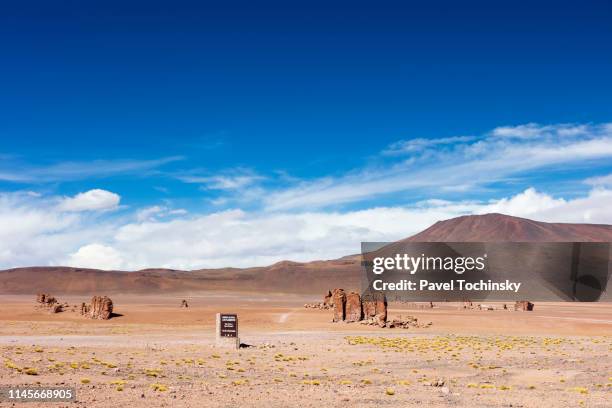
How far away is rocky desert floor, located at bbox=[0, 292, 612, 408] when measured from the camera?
18.2 m

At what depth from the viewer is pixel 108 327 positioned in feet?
161

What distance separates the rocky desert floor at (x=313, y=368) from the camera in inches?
718

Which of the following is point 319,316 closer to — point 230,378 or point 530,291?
point 230,378

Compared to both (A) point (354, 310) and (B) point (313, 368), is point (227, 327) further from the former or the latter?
(A) point (354, 310)

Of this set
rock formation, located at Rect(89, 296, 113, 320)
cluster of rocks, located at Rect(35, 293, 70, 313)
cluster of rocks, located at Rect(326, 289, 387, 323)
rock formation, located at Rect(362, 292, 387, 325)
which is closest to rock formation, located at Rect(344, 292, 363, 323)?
cluster of rocks, located at Rect(326, 289, 387, 323)

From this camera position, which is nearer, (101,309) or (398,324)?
(398,324)

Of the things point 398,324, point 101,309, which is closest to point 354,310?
point 398,324

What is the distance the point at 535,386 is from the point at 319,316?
42.5 m

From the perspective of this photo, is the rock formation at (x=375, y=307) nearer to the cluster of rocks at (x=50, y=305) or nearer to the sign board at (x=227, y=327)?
the sign board at (x=227, y=327)

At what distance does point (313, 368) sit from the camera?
25281mm

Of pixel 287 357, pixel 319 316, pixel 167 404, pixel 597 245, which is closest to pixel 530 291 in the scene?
pixel 597 245

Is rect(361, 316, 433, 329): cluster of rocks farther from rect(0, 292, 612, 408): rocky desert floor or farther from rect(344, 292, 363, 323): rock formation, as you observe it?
rect(0, 292, 612, 408): rocky desert floor

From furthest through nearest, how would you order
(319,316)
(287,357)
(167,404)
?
(319,316) < (287,357) < (167,404)

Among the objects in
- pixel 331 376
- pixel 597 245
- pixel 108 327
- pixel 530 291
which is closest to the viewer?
pixel 331 376
